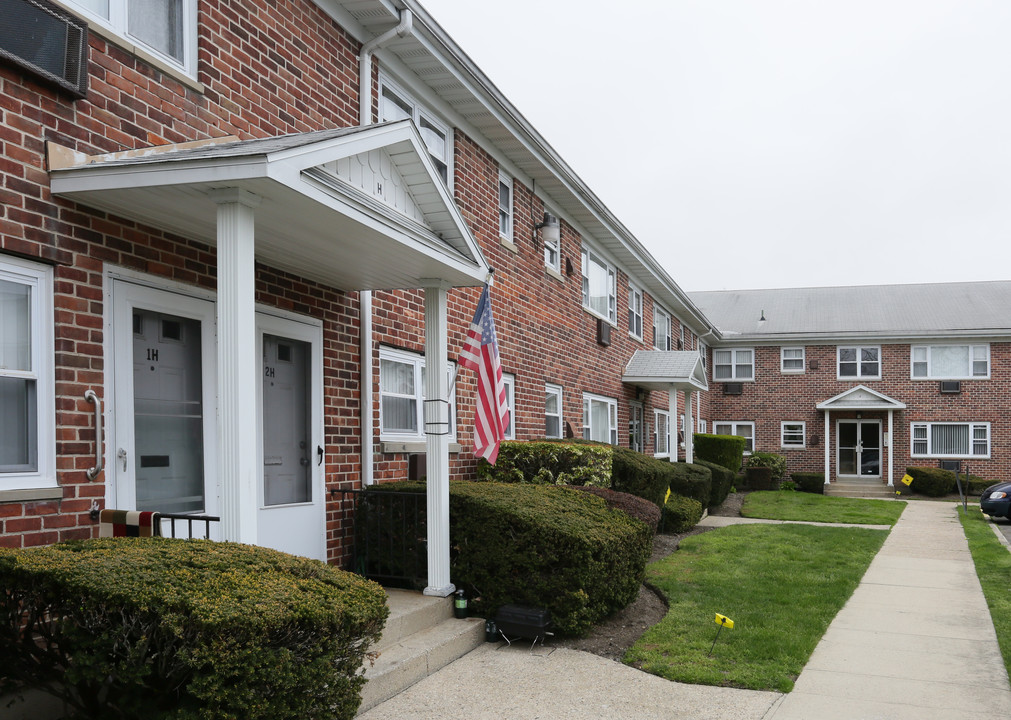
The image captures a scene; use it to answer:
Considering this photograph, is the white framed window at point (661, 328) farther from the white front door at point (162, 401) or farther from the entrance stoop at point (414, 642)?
the white front door at point (162, 401)

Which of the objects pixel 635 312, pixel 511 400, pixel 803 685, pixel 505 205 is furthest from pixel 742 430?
pixel 803 685

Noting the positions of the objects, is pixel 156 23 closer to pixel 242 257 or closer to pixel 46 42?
pixel 46 42

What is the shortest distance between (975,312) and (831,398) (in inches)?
265

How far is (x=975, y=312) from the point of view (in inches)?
1251

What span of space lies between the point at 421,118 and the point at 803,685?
23.1 feet

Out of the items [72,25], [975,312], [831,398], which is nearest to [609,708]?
[72,25]

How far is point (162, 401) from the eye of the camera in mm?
5734

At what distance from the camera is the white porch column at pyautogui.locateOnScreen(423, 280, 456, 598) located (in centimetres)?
708

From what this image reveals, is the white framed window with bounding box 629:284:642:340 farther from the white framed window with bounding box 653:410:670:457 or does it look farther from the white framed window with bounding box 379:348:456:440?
the white framed window with bounding box 379:348:456:440

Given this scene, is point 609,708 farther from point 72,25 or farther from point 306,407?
point 72,25

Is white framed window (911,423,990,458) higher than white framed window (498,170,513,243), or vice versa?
white framed window (498,170,513,243)

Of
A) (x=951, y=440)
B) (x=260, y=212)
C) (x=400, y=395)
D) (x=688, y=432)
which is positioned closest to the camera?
(x=260, y=212)

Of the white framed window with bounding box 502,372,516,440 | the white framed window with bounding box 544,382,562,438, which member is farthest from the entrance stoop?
the white framed window with bounding box 544,382,562,438

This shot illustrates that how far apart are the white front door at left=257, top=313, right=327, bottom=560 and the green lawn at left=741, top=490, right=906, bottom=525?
12.9 m
